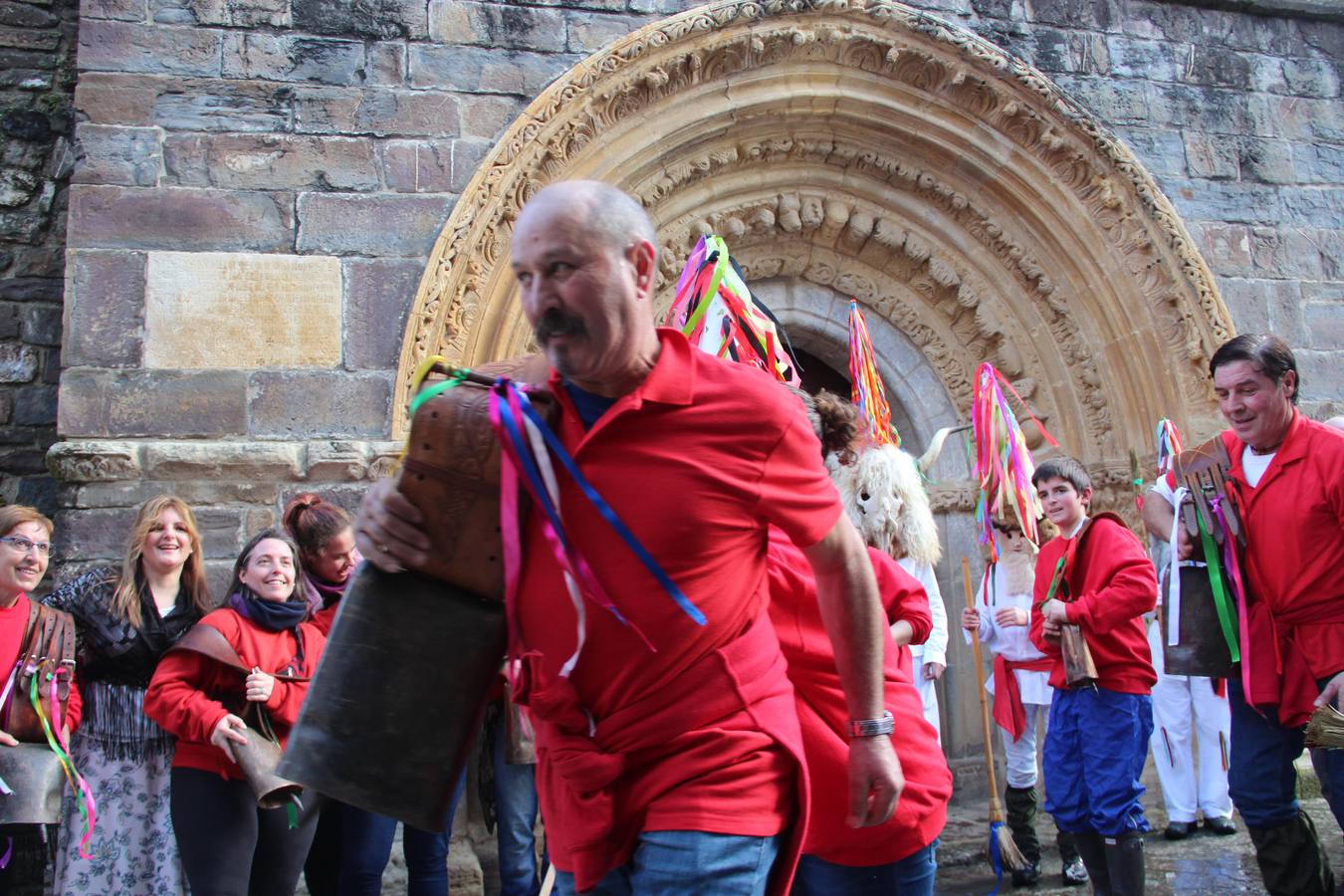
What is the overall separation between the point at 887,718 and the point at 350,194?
4168 mm

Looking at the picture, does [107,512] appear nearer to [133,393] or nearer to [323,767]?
[133,393]

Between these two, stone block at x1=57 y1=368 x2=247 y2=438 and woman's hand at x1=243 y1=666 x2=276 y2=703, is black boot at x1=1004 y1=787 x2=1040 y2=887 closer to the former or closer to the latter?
woman's hand at x1=243 y1=666 x2=276 y2=703

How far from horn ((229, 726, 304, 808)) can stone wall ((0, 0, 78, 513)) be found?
2874 mm

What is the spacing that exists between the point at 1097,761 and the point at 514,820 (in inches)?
83.4

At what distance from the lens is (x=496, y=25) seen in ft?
19.1

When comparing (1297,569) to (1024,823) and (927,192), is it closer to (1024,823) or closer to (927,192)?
(1024,823)

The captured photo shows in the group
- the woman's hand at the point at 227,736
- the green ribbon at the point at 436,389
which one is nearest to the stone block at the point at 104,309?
the woman's hand at the point at 227,736

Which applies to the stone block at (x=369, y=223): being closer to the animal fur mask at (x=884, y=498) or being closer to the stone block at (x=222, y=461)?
the stone block at (x=222, y=461)

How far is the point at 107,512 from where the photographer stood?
16.2ft

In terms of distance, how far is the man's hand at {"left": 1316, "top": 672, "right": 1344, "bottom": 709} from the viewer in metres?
→ 3.43

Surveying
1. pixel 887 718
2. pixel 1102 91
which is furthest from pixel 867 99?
pixel 887 718

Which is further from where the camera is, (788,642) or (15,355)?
(15,355)

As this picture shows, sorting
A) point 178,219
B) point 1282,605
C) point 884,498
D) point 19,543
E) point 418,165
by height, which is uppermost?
point 418,165

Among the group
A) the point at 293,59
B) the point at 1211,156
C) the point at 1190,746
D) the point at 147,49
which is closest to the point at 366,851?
the point at 293,59
